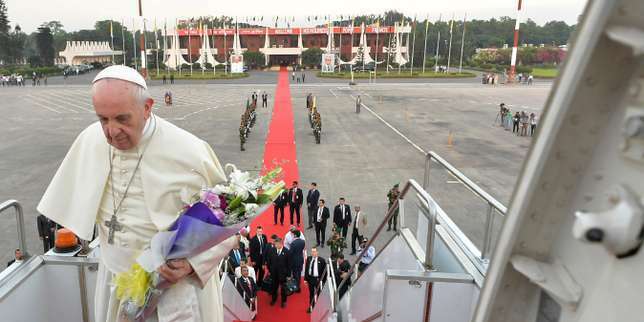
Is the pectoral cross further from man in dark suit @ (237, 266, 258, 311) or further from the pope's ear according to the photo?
man in dark suit @ (237, 266, 258, 311)

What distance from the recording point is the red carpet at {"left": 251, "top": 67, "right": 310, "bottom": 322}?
7297mm

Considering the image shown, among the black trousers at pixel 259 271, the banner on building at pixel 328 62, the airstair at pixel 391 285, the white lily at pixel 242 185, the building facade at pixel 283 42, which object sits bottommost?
the black trousers at pixel 259 271

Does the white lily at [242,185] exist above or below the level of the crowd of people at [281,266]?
above

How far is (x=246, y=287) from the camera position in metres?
6.66

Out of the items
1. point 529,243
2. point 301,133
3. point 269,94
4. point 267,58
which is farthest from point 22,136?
point 267,58

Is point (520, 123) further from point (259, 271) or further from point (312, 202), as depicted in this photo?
point (259, 271)

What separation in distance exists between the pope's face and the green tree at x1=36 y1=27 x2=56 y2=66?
84.1m

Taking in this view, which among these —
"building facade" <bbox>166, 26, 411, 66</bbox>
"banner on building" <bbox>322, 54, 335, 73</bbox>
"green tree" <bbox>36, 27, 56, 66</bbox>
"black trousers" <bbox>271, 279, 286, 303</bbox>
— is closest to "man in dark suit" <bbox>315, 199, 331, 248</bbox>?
"black trousers" <bbox>271, 279, 286, 303</bbox>

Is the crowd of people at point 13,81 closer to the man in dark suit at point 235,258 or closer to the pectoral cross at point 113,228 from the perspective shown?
the man in dark suit at point 235,258

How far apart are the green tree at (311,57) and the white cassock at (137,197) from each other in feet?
233

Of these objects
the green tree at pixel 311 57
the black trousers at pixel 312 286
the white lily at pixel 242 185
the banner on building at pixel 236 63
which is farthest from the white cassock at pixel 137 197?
the green tree at pixel 311 57

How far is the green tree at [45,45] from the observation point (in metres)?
71.6

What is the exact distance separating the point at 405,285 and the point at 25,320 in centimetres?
256

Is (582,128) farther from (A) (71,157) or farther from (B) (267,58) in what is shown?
(B) (267,58)
